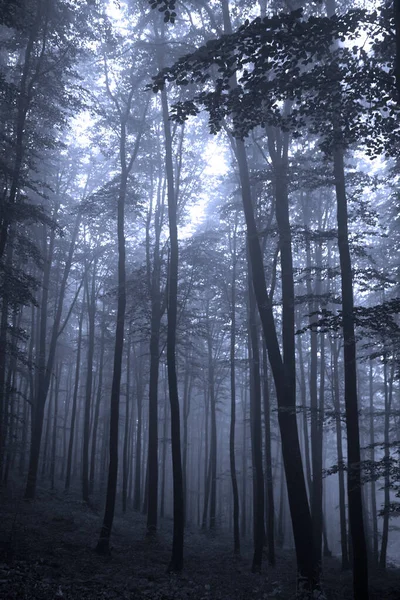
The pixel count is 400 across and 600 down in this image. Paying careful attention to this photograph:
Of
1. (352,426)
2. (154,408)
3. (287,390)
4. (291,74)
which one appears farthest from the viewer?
(154,408)

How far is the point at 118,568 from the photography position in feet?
37.6

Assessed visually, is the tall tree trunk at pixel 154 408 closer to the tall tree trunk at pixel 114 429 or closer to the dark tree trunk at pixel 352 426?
the tall tree trunk at pixel 114 429

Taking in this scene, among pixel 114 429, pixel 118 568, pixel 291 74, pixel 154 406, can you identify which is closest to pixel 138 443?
pixel 154 406

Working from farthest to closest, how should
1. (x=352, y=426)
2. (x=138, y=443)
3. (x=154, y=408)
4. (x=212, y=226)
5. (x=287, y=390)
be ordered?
(x=138, y=443) → (x=212, y=226) → (x=154, y=408) → (x=287, y=390) → (x=352, y=426)

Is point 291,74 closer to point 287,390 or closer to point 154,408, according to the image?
point 287,390

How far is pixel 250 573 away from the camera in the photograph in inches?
530

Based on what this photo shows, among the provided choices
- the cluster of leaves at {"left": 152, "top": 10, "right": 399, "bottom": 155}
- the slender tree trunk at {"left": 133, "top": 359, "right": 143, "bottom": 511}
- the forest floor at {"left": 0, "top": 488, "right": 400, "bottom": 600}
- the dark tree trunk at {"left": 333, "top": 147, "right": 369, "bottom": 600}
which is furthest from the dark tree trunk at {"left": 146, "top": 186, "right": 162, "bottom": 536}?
the cluster of leaves at {"left": 152, "top": 10, "right": 399, "bottom": 155}

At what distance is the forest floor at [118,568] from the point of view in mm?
8820

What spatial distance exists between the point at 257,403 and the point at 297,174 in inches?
309

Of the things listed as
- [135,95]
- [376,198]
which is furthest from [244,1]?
[376,198]

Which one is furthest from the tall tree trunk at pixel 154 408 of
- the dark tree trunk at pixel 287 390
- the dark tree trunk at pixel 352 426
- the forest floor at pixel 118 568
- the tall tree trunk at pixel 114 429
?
the dark tree trunk at pixel 352 426

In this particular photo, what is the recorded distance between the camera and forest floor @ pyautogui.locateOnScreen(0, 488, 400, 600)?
882 cm

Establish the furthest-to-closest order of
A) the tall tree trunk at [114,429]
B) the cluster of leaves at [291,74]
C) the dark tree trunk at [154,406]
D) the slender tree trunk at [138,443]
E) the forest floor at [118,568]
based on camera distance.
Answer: the slender tree trunk at [138,443] < the dark tree trunk at [154,406] < the tall tree trunk at [114,429] < the forest floor at [118,568] < the cluster of leaves at [291,74]

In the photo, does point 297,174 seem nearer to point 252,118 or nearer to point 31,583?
point 252,118
